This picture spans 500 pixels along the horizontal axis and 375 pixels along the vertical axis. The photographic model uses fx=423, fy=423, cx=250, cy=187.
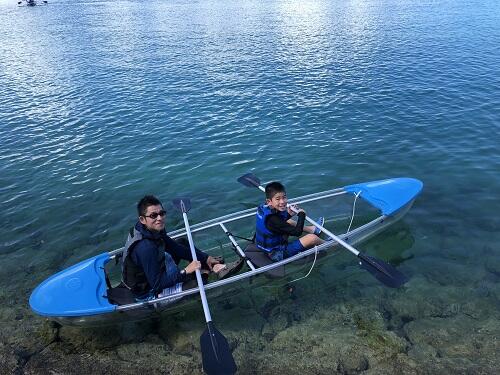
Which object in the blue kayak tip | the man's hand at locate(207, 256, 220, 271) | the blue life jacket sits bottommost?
the man's hand at locate(207, 256, 220, 271)

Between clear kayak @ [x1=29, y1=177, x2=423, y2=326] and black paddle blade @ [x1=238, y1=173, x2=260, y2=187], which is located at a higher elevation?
black paddle blade @ [x1=238, y1=173, x2=260, y2=187]

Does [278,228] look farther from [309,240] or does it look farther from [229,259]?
[229,259]

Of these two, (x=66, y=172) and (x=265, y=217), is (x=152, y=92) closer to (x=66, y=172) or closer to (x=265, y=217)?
(x=66, y=172)

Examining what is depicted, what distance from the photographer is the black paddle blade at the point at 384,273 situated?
7.59 metres

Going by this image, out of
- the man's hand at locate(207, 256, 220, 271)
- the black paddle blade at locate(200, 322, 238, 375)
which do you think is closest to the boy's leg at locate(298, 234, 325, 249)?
the man's hand at locate(207, 256, 220, 271)

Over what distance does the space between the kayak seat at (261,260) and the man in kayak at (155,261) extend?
41 centimetres

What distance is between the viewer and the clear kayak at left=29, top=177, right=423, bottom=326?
743 centimetres

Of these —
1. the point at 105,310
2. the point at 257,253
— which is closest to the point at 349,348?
the point at 257,253

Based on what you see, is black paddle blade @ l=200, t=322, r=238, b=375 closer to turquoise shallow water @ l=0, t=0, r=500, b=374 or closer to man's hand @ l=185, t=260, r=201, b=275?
man's hand @ l=185, t=260, r=201, b=275

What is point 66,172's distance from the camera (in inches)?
551

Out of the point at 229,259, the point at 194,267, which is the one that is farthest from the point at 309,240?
the point at 194,267

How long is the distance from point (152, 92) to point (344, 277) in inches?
633


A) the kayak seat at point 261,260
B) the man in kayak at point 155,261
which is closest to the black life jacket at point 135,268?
the man in kayak at point 155,261

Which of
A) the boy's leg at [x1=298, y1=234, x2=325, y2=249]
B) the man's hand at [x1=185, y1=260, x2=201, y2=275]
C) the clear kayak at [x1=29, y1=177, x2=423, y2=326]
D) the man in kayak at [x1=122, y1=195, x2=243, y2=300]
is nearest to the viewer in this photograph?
the man in kayak at [x1=122, y1=195, x2=243, y2=300]
